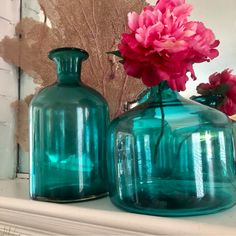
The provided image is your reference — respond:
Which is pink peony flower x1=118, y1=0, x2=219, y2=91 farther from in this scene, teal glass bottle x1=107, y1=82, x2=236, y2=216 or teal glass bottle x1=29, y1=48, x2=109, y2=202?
teal glass bottle x1=29, y1=48, x2=109, y2=202

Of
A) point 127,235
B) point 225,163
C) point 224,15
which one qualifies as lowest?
point 127,235

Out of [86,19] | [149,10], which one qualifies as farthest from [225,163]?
[86,19]

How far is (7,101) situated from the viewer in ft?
3.33

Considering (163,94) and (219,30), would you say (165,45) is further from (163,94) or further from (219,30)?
(219,30)

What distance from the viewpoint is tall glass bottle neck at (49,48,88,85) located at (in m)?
0.70

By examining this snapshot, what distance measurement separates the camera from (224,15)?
33.1 inches

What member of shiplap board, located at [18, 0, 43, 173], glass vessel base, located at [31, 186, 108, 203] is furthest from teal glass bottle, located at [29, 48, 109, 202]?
shiplap board, located at [18, 0, 43, 173]

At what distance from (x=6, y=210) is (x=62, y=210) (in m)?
0.16

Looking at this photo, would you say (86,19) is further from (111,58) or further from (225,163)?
(225,163)

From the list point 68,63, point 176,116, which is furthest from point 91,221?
point 68,63

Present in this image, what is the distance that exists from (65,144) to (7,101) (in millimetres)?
431

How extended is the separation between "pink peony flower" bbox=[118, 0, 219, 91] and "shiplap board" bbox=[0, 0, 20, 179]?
0.59 m

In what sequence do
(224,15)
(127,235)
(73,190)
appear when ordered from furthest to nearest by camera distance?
(224,15)
(73,190)
(127,235)

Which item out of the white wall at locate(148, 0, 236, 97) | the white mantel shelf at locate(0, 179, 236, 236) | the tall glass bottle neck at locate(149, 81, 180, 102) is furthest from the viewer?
the white wall at locate(148, 0, 236, 97)
